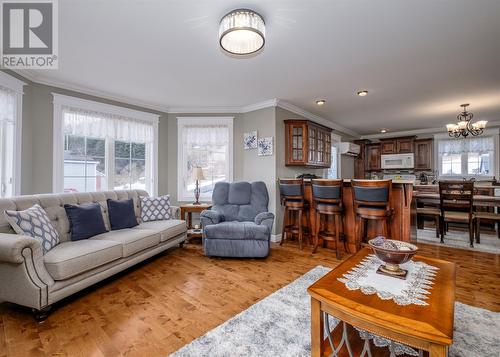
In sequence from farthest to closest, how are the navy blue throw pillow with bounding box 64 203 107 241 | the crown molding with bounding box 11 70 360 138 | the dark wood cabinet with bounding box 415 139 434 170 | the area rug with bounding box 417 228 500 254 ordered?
the dark wood cabinet with bounding box 415 139 434 170 → the area rug with bounding box 417 228 500 254 → the crown molding with bounding box 11 70 360 138 → the navy blue throw pillow with bounding box 64 203 107 241

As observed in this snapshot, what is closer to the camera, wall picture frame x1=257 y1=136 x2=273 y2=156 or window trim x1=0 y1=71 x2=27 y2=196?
window trim x1=0 y1=71 x2=27 y2=196

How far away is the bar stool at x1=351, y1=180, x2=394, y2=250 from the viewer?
293cm

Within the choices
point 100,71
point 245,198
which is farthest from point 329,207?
point 100,71

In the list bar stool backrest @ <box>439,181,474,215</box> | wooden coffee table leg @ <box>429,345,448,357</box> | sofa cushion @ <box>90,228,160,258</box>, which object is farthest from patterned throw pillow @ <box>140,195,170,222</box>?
bar stool backrest @ <box>439,181,474,215</box>

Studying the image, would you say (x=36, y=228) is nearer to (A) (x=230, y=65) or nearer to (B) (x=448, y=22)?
(A) (x=230, y=65)

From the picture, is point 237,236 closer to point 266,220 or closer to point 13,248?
point 266,220

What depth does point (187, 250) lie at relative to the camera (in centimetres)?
358

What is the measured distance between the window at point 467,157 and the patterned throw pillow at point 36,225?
8.20 m

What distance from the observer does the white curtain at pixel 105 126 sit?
11.6ft

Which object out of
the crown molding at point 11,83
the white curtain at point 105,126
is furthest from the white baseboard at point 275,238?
the crown molding at point 11,83

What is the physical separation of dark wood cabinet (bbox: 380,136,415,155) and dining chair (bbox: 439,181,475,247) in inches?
117

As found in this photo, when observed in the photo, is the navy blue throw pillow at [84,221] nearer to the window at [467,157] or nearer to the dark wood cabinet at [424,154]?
the dark wood cabinet at [424,154]

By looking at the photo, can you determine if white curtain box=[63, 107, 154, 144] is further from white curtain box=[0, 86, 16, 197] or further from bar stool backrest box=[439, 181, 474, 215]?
bar stool backrest box=[439, 181, 474, 215]

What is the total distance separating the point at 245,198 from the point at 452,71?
3.25m
